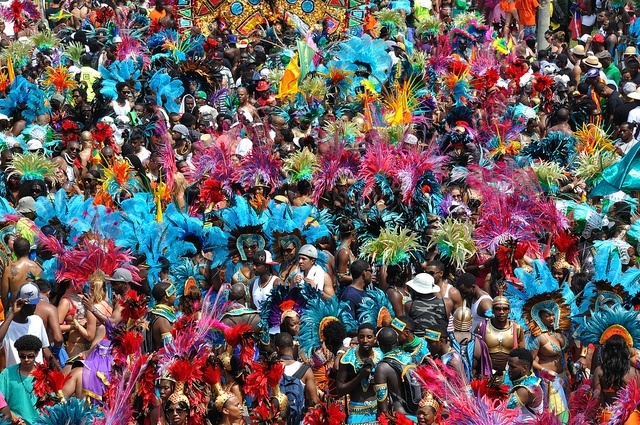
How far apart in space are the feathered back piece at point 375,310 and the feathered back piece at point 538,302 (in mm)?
825

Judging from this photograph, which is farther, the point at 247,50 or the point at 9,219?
the point at 247,50

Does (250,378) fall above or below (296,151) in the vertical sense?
above

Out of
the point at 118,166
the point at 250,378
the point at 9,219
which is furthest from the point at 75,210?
the point at 250,378

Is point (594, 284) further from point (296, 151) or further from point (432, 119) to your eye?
point (432, 119)

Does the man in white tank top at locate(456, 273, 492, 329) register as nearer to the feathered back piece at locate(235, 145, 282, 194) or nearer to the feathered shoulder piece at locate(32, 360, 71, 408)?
the feathered back piece at locate(235, 145, 282, 194)

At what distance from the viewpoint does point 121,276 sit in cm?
1096

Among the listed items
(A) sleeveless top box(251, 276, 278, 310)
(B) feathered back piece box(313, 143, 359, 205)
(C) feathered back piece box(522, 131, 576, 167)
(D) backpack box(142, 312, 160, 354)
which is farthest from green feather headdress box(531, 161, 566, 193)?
(D) backpack box(142, 312, 160, 354)

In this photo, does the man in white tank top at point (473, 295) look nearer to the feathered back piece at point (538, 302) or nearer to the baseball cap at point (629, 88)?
the feathered back piece at point (538, 302)

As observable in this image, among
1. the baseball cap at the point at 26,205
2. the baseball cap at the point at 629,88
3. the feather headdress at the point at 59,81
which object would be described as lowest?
the feather headdress at the point at 59,81

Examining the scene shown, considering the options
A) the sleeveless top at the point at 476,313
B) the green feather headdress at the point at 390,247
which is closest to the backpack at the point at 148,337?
the green feather headdress at the point at 390,247

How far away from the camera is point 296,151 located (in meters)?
14.6

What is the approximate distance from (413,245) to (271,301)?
74.1 inches

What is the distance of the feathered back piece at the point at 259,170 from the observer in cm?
1366

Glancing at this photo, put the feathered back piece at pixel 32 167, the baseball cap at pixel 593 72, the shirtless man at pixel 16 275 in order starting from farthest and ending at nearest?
the baseball cap at pixel 593 72
the feathered back piece at pixel 32 167
the shirtless man at pixel 16 275
